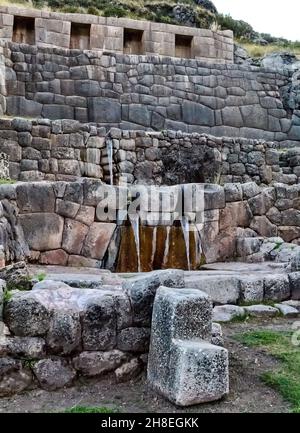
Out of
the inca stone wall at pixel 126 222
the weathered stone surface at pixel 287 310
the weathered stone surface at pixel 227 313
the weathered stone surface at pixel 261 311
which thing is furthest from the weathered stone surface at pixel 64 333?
the weathered stone surface at pixel 287 310

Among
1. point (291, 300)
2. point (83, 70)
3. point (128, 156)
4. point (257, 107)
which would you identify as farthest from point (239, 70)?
point (291, 300)

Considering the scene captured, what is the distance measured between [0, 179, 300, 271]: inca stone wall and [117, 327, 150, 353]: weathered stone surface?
2435 mm

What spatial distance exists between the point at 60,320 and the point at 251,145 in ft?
35.0

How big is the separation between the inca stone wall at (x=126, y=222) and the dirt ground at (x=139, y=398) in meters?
2.56

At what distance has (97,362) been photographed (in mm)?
3494

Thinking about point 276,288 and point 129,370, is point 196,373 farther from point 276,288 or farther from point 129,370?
point 276,288

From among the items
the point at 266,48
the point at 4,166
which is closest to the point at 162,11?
the point at 266,48

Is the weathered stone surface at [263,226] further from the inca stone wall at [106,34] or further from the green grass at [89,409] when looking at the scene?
the inca stone wall at [106,34]

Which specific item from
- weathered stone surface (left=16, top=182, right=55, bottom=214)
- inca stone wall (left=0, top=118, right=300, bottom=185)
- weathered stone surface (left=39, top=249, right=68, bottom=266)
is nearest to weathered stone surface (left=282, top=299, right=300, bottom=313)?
weathered stone surface (left=39, top=249, right=68, bottom=266)

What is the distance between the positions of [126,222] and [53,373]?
3861 mm

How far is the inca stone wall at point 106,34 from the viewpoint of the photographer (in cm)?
1518

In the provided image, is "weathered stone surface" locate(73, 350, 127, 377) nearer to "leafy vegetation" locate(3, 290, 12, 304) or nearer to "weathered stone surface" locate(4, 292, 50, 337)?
"weathered stone surface" locate(4, 292, 50, 337)

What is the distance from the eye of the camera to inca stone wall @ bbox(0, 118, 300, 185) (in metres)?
10.9
